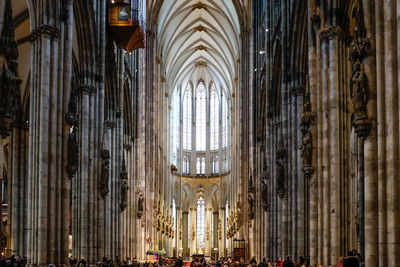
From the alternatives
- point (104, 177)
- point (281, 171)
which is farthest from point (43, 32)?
point (281, 171)

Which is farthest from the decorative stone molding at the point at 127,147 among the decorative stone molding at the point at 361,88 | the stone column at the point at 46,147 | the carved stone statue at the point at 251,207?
the decorative stone molding at the point at 361,88

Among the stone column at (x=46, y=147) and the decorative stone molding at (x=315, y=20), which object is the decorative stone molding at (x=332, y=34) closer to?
the decorative stone molding at (x=315, y=20)

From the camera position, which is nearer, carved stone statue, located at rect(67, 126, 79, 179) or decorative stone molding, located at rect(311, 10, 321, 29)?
decorative stone molding, located at rect(311, 10, 321, 29)

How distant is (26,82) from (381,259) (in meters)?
25.5

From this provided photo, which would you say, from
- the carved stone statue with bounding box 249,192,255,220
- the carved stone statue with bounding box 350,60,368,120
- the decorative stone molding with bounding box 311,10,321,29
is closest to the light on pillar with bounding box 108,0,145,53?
the decorative stone molding with bounding box 311,10,321,29

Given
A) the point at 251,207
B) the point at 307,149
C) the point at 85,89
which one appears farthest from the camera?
the point at 251,207

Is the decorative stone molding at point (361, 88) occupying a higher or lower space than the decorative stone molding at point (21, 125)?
lower

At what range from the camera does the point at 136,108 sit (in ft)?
140

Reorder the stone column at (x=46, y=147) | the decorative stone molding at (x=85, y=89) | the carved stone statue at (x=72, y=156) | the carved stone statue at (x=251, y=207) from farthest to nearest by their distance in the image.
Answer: the carved stone statue at (x=251, y=207) → the decorative stone molding at (x=85, y=89) → the carved stone statue at (x=72, y=156) → the stone column at (x=46, y=147)

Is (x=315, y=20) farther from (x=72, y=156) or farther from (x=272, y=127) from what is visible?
(x=272, y=127)

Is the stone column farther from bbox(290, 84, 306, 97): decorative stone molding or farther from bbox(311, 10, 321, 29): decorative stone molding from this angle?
bbox(290, 84, 306, 97): decorative stone molding

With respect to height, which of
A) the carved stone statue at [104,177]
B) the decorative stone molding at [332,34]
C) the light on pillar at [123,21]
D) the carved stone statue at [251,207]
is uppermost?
the light on pillar at [123,21]

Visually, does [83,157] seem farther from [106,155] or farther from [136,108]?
[136,108]

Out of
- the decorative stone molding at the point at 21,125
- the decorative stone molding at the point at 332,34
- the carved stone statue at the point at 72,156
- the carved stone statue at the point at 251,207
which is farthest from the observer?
the carved stone statue at the point at 251,207
